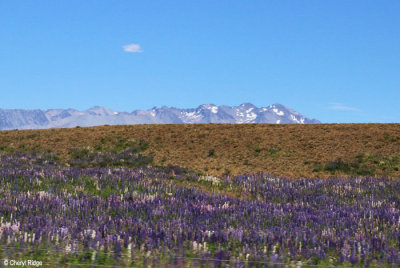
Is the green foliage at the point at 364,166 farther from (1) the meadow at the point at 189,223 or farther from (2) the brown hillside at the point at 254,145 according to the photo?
Answer: (1) the meadow at the point at 189,223

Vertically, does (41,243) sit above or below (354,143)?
below

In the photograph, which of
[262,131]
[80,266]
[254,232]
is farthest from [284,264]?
[262,131]

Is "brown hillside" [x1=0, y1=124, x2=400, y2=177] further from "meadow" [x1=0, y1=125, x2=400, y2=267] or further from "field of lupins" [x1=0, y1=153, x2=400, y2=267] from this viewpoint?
"field of lupins" [x1=0, y1=153, x2=400, y2=267]

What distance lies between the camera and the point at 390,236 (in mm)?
5863

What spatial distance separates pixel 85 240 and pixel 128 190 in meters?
4.85

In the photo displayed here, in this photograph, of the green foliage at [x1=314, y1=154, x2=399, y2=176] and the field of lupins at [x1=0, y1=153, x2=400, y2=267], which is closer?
the field of lupins at [x1=0, y1=153, x2=400, y2=267]

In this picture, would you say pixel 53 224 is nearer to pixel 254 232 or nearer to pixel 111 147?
pixel 254 232

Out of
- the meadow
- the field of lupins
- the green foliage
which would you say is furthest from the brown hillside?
the field of lupins

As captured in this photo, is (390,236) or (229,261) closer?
(229,261)

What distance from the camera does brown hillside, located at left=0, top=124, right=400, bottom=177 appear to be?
25781 millimetres

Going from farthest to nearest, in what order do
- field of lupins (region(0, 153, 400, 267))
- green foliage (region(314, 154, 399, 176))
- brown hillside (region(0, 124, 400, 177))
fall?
brown hillside (region(0, 124, 400, 177)) → green foliage (region(314, 154, 399, 176)) → field of lupins (region(0, 153, 400, 267))

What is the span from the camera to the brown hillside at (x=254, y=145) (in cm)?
2578

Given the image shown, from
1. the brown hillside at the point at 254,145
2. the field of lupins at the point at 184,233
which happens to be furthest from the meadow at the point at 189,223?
the brown hillside at the point at 254,145

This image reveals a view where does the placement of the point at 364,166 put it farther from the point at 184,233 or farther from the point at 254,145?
the point at 184,233
